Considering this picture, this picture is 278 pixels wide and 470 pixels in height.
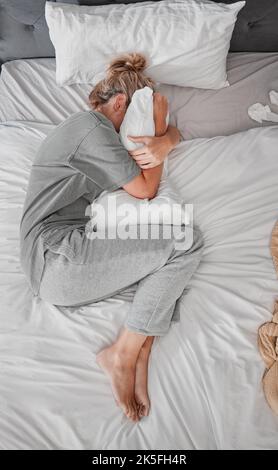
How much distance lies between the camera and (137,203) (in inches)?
49.3

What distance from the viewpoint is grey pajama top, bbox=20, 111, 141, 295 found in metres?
1.14

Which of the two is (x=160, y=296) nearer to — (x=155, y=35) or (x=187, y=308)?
(x=187, y=308)

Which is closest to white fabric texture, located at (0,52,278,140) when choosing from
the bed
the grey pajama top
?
the bed

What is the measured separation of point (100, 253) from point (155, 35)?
2.54 feet

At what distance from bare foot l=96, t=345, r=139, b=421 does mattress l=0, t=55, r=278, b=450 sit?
22mm

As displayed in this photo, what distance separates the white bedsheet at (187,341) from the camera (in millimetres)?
1017

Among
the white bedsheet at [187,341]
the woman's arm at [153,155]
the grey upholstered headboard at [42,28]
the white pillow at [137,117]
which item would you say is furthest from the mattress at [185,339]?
the grey upholstered headboard at [42,28]

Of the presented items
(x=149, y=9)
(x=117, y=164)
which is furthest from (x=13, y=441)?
(x=149, y=9)

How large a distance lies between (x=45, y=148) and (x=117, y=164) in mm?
214

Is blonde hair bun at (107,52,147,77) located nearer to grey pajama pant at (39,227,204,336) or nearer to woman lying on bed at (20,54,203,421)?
woman lying on bed at (20,54,203,421)

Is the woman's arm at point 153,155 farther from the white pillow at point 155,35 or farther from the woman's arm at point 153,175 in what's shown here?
the white pillow at point 155,35

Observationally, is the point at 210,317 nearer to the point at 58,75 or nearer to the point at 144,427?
the point at 144,427

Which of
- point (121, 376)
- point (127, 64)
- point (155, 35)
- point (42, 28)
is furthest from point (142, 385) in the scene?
point (42, 28)

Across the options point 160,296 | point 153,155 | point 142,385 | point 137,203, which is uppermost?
point 153,155
